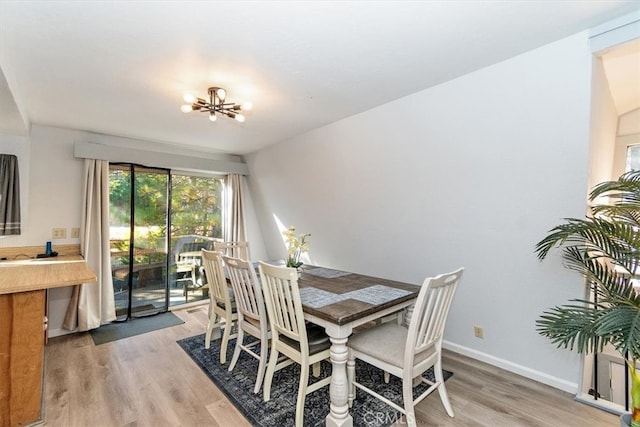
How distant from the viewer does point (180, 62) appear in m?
2.04

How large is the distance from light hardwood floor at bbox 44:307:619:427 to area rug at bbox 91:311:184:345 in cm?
38

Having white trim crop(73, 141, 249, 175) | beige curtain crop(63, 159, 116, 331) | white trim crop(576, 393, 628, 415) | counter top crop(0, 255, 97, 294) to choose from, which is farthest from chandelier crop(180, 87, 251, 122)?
white trim crop(576, 393, 628, 415)

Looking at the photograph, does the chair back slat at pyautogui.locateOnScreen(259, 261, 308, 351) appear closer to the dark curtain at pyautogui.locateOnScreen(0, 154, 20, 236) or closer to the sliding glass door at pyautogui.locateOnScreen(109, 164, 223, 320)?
the sliding glass door at pyautogui.locateOnScreen(109, 164, 223, 320)

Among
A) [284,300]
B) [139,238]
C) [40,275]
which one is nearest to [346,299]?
[284,300]

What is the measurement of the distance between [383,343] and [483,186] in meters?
1.50

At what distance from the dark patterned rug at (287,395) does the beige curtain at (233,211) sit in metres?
2.24

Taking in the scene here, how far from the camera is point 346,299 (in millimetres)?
2168

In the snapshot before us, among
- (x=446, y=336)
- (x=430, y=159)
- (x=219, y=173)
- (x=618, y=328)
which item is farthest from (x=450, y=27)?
(x=219, y=173)

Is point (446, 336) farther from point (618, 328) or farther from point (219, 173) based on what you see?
point (219, 173)

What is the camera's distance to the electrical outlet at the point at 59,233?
3.48 meters

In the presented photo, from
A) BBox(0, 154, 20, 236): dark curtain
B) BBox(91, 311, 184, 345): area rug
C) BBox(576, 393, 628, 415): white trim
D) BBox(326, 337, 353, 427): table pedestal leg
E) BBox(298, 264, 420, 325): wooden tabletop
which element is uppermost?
BBox(0, 154, 20, 236): dark curtain

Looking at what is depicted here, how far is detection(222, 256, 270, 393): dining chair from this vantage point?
2.22 metres

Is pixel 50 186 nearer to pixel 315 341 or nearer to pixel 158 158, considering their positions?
pixel 158 158

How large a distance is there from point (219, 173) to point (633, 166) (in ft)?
17.4
